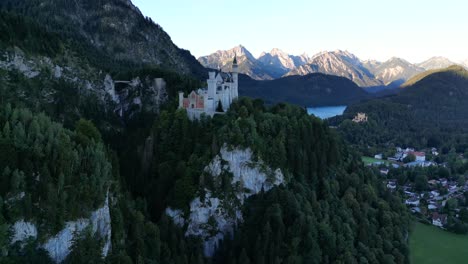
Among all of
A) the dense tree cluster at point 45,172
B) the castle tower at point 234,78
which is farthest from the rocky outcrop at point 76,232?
the castle tower at point 234,78

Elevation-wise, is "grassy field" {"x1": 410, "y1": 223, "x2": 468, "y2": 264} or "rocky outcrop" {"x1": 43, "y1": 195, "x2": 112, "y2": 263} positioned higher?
"rocky outcrop" {"x1": 43, "y1": 195, "x2": 112, "y2": 263}

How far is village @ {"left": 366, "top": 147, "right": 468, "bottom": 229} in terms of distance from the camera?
86.9 metres

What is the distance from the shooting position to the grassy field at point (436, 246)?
6812 cm

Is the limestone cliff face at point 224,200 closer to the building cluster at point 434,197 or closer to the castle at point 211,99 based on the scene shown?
the castle at point 211,99

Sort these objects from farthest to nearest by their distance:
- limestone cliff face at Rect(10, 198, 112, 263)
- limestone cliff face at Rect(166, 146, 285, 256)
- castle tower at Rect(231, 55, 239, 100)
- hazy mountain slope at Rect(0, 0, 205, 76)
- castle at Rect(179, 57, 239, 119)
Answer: hazy mountain slope at Rect(0, 0, 205, 76)
castle tower at Rect(231, 55, 239, 100)
castle at Rect(179, 57, 239, 119)
limestone cliff face at Rect(166, 146, 285, 256)
limestone cliff face at Rect(10, 198, 112, 263)

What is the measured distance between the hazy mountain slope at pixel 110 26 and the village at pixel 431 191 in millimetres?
84115

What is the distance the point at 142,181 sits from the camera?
6369 centimetres

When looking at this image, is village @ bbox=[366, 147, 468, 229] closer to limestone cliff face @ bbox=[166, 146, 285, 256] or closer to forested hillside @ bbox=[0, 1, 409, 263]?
forested hillside @ bbox=[0, 1, 409, 263]

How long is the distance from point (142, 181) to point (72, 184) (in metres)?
25.8

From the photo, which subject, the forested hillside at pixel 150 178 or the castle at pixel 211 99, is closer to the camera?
the forested hillside at pixel 150 178

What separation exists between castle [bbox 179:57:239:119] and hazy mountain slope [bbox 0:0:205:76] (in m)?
76.1

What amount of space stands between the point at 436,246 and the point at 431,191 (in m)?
37.3

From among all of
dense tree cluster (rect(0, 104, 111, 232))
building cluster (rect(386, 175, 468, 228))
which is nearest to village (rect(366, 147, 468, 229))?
building cluster (rect(386, 175, 468, 228))

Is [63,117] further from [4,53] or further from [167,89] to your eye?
[167,89]
